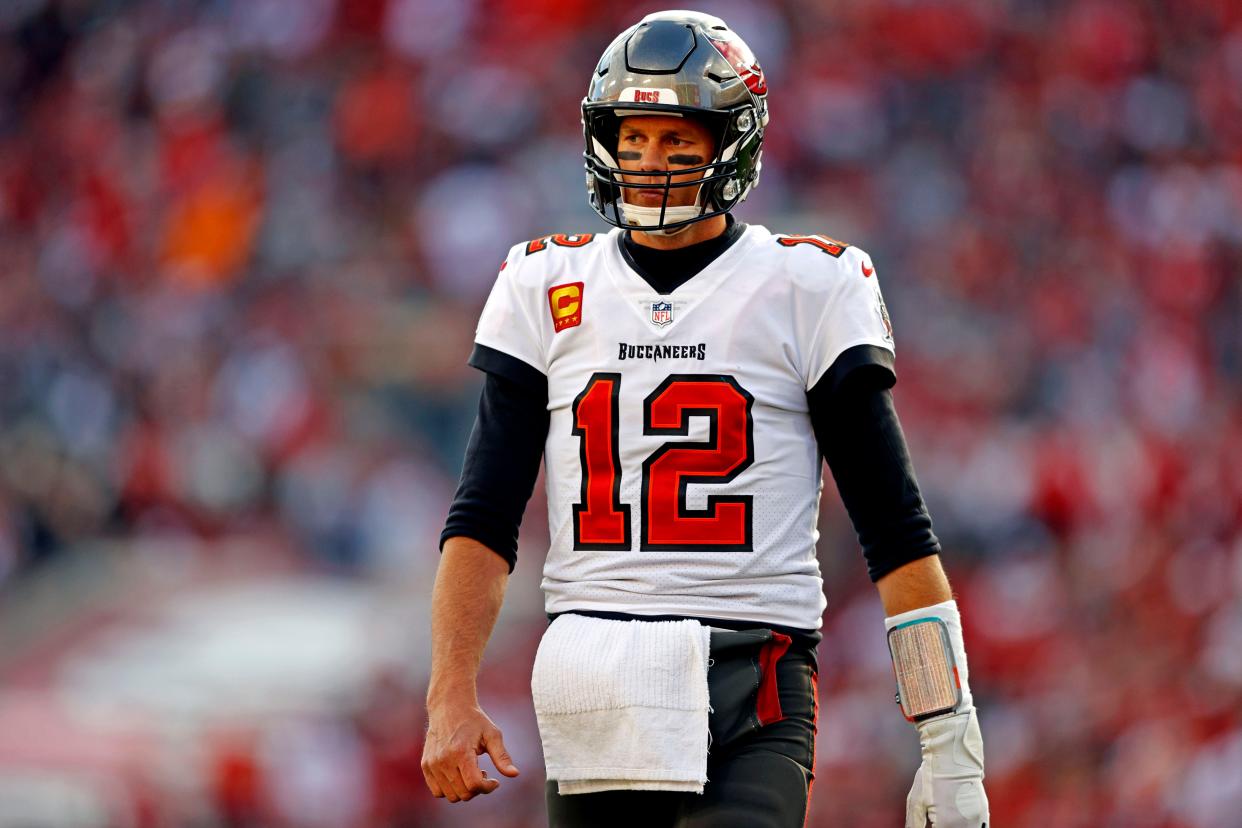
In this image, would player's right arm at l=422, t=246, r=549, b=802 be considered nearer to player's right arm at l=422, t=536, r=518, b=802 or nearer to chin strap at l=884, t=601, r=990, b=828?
player's right arm at l=422, t=536, r=518, b=802

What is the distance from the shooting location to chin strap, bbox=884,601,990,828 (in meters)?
3.18

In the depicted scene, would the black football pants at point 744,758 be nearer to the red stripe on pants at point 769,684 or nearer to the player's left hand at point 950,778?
the red stripe on pants at point 769,684

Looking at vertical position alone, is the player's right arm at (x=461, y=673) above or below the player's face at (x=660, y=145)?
below

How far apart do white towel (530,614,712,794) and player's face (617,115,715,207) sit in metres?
0.80

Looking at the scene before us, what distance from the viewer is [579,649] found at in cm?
319

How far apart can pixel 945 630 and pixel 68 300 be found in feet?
33.5

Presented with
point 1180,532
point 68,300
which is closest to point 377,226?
point 68,300

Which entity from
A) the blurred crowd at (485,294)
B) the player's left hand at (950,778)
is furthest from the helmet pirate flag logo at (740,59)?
the blurred crowd at (485,294)

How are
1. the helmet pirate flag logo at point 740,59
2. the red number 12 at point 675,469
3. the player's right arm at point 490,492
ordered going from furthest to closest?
the helmet pirate flag logo at point 740,59, the player's right arm at point 490,492, the red number 12 at point 675,469

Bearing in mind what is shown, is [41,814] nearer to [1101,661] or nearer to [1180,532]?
[1101,661]

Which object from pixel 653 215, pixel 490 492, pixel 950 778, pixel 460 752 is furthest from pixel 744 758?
pixel 653 215

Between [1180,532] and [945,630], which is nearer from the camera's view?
[945,630]

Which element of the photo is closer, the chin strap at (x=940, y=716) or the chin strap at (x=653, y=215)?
the chin strap at (x=940, y=716)

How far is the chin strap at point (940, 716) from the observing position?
3178 millimetres
